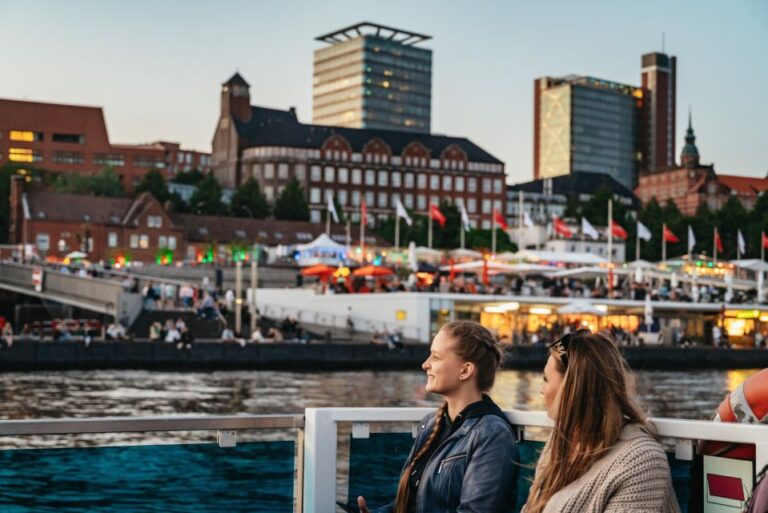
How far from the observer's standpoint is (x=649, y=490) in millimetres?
3715

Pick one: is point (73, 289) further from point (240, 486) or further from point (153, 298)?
point (240, 486)

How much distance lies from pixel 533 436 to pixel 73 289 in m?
48.3

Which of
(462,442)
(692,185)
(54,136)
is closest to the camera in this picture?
(462,442)

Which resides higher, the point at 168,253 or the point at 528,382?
the point at 168,253

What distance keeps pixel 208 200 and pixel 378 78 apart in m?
82.0

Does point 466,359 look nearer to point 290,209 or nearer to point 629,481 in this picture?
point 629,481

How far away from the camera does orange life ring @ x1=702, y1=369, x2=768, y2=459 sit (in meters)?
3.88

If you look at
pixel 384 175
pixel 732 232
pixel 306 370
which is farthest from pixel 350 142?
pixel 306 370

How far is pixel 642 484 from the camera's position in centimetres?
372

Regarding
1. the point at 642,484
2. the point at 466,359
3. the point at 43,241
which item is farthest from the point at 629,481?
the point at 43,241

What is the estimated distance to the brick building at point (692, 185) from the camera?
176375mm

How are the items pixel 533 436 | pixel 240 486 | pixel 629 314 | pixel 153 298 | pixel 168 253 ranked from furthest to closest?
pixel 168 253
pixel 629 314
pixel 153 298
pixel 240 486
pixel 533 436

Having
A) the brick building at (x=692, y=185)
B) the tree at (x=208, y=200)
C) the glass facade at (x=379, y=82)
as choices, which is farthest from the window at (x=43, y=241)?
the glass facade at (x=379, y=82)

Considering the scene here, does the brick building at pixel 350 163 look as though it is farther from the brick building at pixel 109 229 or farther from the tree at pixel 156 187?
the brick building at pixel 109 229
